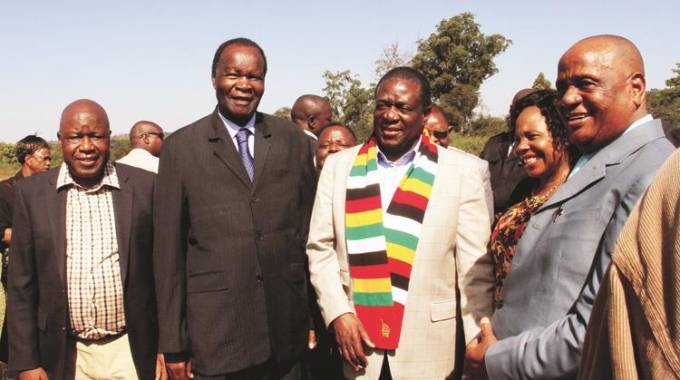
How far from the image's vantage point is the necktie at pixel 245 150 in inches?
122

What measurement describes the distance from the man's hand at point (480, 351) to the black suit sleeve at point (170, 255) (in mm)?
1543

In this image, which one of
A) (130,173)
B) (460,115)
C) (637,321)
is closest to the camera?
(637,321)

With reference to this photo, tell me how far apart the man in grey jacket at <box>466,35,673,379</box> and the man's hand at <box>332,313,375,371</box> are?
34.9 inches

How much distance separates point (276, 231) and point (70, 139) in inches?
52.3

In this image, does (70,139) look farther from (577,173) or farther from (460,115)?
(460,115)

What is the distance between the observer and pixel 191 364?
3.08 meters

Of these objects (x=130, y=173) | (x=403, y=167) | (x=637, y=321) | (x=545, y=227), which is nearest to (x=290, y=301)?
(x=403, y=167)

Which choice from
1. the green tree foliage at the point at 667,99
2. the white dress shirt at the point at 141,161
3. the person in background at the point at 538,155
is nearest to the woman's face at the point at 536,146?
the person in background at the point at 538,155

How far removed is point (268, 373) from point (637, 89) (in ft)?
7.56

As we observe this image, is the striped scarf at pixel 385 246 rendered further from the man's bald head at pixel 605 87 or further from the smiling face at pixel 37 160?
the smiling face at pixel 37 160

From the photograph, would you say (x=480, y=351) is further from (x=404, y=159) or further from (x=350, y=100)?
(x=350, y=100)

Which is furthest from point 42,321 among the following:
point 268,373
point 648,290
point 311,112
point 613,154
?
point 311,112

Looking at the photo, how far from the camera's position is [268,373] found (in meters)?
3.11

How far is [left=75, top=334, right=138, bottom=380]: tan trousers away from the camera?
314 centimetres
